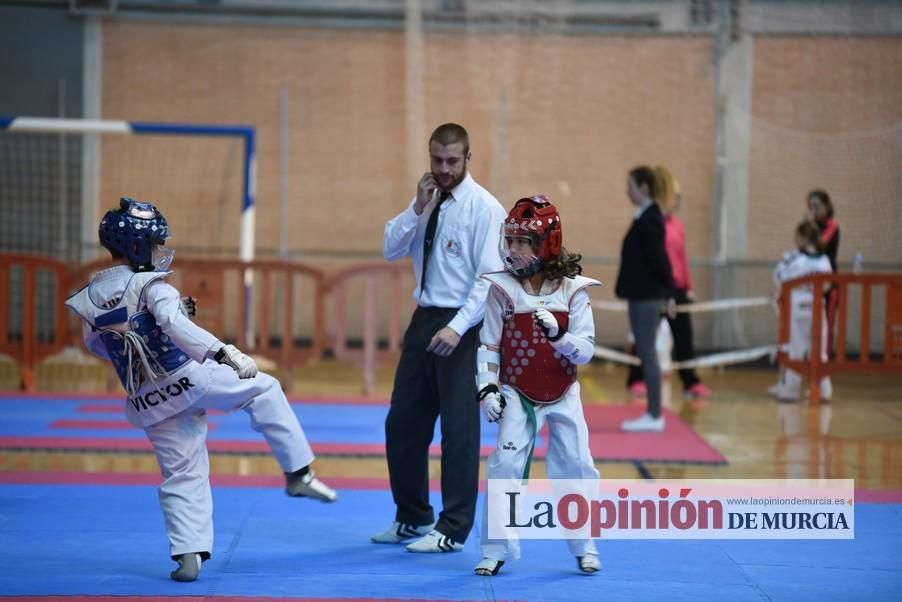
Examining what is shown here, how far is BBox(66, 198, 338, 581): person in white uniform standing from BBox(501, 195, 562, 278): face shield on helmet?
1.19 metres

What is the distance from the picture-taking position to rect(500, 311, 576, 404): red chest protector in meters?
4.91

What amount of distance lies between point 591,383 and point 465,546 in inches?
273

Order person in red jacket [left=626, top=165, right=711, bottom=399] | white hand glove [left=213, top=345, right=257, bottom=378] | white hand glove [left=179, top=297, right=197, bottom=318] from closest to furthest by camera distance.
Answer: white hand glove [left=213, top=345, right=257, bottom=378] → white hand glove [left=179, top=297, right=197, bottom=318] → person in red jacket [left=626, top=165, right=711, bottom=399]

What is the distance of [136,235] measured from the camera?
4781 millimetres

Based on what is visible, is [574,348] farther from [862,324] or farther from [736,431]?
[862,324]

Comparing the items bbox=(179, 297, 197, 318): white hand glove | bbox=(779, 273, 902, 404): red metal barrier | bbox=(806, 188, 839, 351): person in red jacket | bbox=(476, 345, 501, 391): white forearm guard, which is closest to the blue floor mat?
bbox=(476, 345, 501, 391): white forearm guard

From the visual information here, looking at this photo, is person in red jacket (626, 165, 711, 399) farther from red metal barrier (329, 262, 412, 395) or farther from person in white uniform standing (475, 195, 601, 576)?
person in white uniform standing (475, 195, 601, 576)

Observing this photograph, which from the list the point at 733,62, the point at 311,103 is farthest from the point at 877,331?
the point at 311,103

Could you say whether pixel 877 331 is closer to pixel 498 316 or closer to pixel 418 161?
pixel 418 161

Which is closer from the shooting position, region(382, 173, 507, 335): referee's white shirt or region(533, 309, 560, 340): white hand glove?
region(533, 309, 560, 340): white hand glove

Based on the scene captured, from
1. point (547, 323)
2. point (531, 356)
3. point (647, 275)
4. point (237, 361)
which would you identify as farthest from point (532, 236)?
point (647, 275)

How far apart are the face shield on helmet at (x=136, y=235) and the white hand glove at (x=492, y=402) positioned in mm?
1423

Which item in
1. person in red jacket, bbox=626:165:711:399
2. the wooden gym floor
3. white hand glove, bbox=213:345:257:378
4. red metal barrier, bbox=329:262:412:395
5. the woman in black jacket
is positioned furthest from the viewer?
person in red jacket, bbox=626:165:711:399

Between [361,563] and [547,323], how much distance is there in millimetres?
1388
